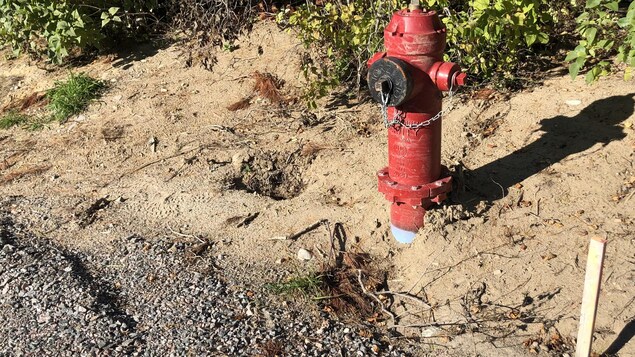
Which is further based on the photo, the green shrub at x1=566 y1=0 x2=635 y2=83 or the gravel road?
the green shrub at x1=566 y1=0 x2=635 y2=83

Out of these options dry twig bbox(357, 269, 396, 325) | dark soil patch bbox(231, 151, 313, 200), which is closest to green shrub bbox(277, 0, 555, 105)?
dark soil patch bbox(231, 151, 313, 200)

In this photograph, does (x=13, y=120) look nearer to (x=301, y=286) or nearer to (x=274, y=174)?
(x=274, y=174)

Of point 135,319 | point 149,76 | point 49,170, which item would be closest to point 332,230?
point 135,319

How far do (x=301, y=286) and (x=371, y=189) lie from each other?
99cm

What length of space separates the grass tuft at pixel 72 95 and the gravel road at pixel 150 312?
2286 mm

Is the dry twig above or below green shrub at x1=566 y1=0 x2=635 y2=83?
below

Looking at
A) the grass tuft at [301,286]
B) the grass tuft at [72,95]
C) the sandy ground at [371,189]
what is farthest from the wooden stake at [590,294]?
the grass tuft at [72,95]

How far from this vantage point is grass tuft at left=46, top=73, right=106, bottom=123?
600 cm

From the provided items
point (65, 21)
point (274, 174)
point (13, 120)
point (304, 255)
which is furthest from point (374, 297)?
point (65, 21)

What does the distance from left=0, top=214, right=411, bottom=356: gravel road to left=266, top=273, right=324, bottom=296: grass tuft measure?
58 mm

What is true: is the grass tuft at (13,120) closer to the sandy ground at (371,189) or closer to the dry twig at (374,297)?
the sandy ground at (371,189)

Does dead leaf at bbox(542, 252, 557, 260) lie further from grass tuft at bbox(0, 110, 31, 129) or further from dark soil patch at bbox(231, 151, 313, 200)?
grass tuft at bbox(0, 110, 31, 129)

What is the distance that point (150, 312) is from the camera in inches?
133

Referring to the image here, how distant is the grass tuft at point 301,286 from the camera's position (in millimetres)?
3477
